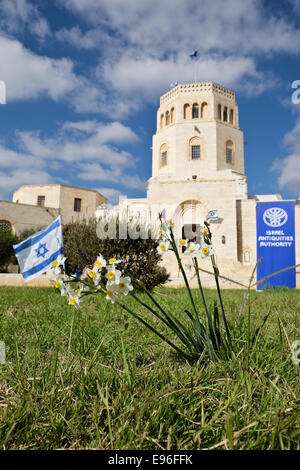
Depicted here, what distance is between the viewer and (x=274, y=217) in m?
17.7

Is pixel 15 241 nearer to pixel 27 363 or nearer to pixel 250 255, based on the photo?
pixel 250 255

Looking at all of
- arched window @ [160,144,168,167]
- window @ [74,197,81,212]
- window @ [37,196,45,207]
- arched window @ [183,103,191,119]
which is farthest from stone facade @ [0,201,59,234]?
arched window @ [183,103,191,119]

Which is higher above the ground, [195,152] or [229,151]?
[229,151]

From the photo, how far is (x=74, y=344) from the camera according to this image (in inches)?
72.6

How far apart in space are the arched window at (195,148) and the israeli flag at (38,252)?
800 inches

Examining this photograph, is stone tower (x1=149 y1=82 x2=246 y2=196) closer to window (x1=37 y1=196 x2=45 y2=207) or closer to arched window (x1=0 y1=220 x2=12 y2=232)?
window (x1=37 y1=196 x2=45 y2=207)

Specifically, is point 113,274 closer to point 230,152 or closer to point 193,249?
point 193,249

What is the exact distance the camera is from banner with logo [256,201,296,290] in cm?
1722


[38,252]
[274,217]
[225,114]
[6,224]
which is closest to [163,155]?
[225,114]

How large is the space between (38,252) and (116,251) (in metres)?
2.22

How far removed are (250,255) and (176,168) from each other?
10.1m

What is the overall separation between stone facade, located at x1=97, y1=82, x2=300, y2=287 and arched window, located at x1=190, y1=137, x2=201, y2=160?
0.02 metres

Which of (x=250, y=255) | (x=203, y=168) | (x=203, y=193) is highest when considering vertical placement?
(x=203, y=168)
